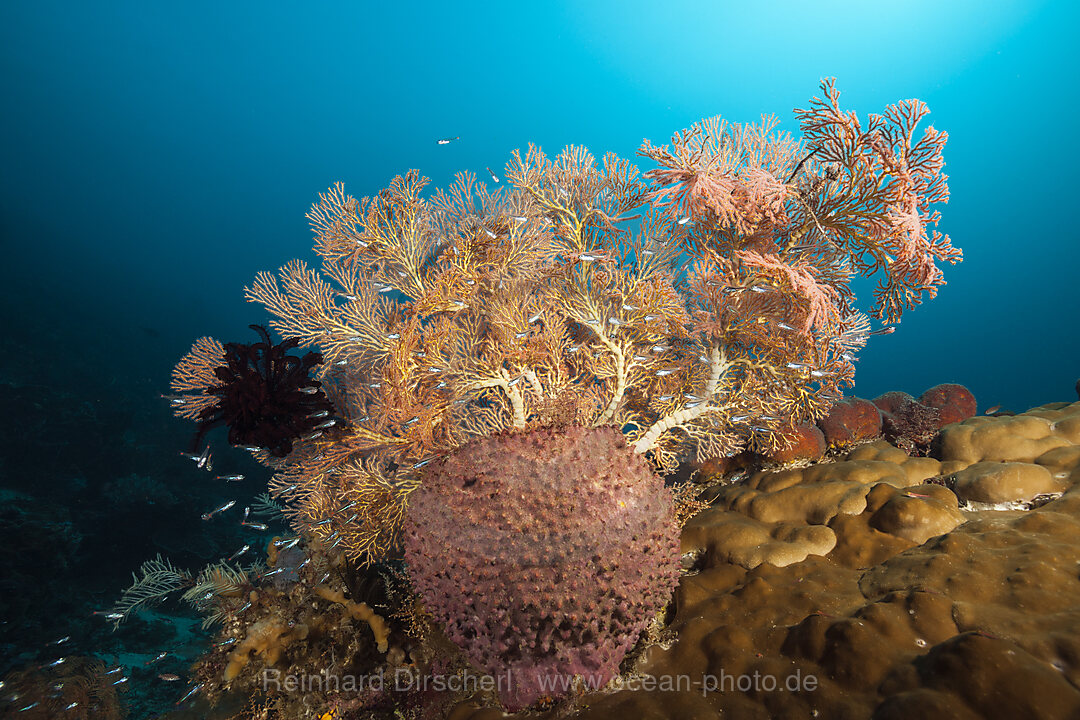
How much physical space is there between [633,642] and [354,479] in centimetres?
353

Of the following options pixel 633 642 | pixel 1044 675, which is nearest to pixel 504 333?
pixel 633 642

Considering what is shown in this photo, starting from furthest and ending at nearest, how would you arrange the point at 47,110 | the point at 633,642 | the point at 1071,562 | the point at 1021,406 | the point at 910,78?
the point at 910,78
the point at 1021,406
the point at 47,110
the point at 633,642
the point at 1071,562

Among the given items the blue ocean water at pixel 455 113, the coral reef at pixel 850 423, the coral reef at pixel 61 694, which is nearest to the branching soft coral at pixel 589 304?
the coral reef at pixel 850 423

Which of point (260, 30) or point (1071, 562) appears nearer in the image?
point (1071, 562)

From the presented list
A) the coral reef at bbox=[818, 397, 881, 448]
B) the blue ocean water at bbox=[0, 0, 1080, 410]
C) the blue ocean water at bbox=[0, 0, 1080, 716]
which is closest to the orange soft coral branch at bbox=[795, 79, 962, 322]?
the coral reef at bbox=[818, 397, 881, 448]

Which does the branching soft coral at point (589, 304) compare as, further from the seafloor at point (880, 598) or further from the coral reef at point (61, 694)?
the coral reef at point (61, 694)

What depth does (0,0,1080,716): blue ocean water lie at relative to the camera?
63812 millimetres

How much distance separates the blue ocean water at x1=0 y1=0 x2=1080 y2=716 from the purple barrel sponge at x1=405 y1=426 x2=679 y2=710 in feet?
178

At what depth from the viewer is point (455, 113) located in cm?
10175

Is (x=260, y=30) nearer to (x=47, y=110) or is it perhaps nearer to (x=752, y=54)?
(x=47, y=110)

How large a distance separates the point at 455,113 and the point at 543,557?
119m

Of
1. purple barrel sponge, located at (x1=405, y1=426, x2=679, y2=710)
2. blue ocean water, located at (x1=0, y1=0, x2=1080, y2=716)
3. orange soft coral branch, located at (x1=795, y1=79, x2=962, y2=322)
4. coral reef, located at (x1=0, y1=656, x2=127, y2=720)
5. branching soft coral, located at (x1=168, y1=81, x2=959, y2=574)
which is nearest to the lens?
purple barrel sponge, located at (x1=405, y1=426, x2=679, y2=710)

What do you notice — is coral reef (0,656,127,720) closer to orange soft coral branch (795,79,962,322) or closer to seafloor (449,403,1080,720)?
seafloor (449,403,1080,720)

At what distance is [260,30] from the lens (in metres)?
85.8
